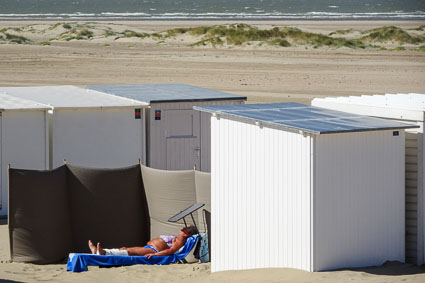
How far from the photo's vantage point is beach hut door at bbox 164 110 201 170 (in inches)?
677

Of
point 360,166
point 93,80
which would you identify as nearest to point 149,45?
point 93,80

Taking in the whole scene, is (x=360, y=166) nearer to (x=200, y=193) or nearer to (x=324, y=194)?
(x=324, y=194)

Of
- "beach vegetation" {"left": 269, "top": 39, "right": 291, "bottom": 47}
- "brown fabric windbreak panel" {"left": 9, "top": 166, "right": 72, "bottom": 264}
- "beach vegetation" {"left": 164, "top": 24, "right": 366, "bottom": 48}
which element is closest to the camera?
"brown fabric windbreak panel" {"left": 9, "top": 166, "right": 72, "bottom": 264}

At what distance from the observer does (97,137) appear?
659 inches

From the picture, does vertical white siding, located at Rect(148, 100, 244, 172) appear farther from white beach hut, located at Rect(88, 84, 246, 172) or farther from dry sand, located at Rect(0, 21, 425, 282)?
dry sand, located at Rect(0, 21, 425, 282)

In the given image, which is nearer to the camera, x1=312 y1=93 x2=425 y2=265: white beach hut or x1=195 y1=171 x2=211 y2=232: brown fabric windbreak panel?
x1=312 y1=93 x2=425 y2=265: white beach hut

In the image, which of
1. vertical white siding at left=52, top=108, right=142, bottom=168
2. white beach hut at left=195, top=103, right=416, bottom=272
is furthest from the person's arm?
vertical white siding at left=52, top=108, right=142, bottom=168

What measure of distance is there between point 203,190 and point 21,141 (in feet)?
14.1

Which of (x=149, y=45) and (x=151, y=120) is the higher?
(x=149, y=45)

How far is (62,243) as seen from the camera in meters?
Answer: 13.3

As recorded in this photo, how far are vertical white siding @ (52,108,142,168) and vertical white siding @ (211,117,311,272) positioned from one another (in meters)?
5.18

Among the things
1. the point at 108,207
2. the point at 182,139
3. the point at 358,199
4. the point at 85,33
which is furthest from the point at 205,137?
the point at 85,33

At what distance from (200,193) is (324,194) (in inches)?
142

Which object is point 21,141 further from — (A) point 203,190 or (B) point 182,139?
(A) point 203,190
